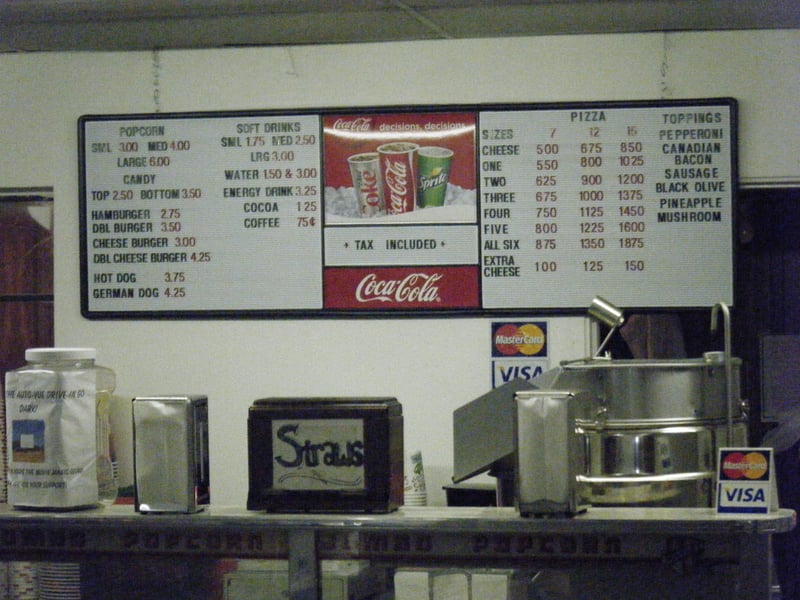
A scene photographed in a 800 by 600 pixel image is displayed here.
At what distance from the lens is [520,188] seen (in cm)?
385

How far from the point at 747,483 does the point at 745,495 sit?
0.02 m

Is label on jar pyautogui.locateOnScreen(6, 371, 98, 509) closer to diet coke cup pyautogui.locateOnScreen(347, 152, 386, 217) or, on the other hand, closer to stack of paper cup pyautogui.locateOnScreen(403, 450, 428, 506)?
stack of paper cup pyautogui.locateOnScreen(403, 450, 428, 506)

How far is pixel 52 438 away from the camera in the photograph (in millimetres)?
1746

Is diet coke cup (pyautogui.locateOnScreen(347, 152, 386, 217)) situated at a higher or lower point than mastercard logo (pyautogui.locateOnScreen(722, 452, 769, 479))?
higher

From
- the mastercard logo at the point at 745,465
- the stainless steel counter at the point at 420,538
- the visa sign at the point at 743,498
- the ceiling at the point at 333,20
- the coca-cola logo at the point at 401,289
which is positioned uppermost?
the ceiling at the point at 333,20

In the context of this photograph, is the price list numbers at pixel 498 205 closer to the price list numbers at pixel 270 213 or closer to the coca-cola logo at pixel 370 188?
the coca-cola logo at pixel 370 188

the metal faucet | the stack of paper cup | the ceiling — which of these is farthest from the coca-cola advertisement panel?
the metal faucet

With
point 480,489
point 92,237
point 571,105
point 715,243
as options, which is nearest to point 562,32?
point 571,105

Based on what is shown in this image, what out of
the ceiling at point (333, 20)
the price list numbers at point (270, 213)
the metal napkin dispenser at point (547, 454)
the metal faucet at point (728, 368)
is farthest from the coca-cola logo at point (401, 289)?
the metal napkin dispenser at point (547, 454)

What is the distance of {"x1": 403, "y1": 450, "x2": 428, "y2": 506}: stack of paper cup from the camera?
145 inches

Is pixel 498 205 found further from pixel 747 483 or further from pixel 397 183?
pixel 747 483

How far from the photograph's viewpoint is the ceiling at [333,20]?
3549mm

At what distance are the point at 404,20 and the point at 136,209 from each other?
133 cm

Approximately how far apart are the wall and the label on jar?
2.18 m
